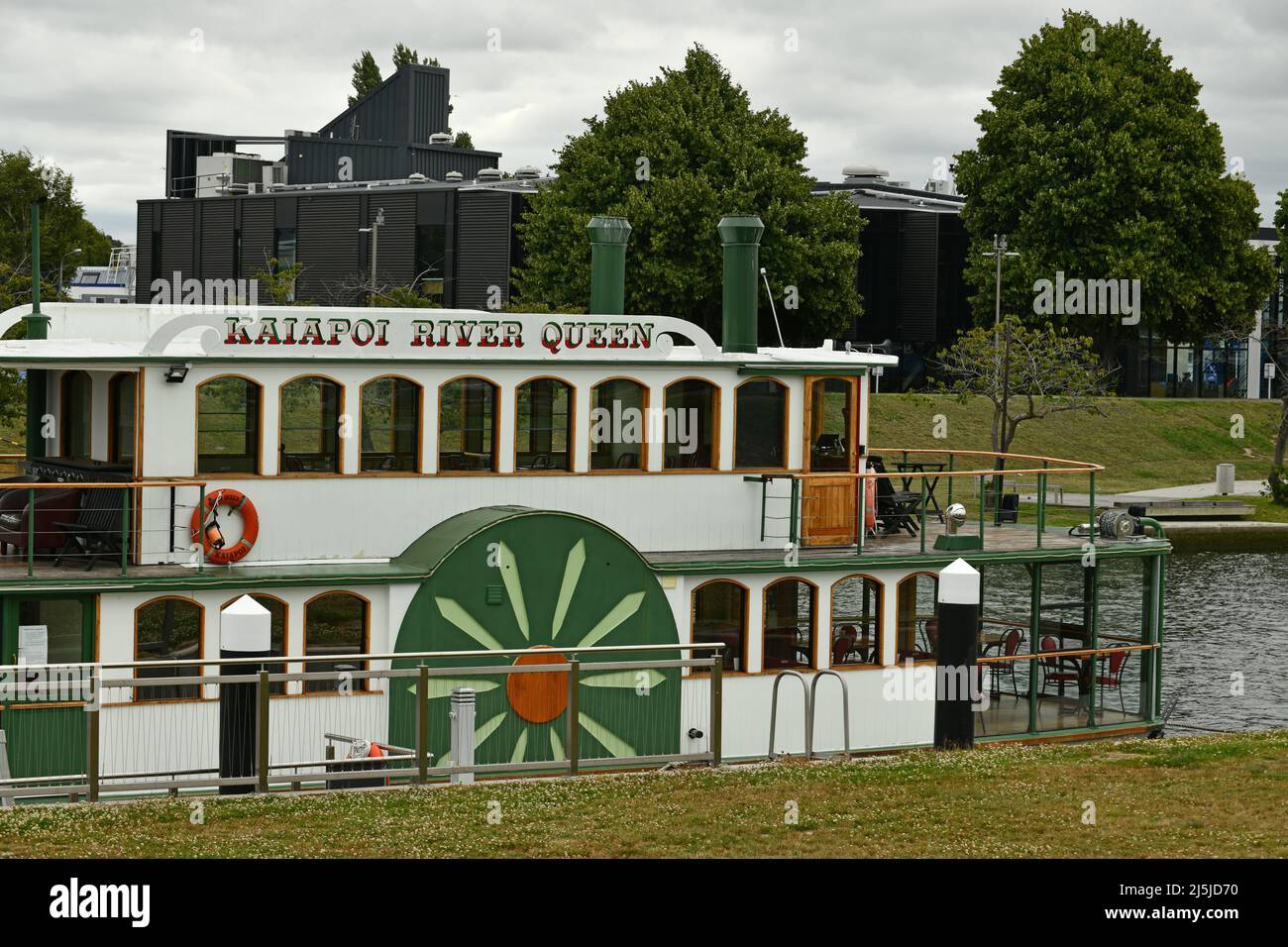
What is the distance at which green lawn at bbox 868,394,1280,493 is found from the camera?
65188 millimetres

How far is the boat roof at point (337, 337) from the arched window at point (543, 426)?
16.0 inches

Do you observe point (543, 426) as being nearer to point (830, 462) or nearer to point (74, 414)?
point (830, 462)

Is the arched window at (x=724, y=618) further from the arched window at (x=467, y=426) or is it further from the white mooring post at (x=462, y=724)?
the white mooring post at (x=462, y=724)

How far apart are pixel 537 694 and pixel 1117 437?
5501 cm

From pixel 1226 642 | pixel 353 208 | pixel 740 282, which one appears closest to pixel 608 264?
pixel 740 282

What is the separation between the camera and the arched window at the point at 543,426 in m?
20.5

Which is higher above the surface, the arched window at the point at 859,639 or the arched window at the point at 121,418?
the arched window at the point at 121,418

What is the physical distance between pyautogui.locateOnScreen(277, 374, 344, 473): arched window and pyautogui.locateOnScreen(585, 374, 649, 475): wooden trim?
9.68ft

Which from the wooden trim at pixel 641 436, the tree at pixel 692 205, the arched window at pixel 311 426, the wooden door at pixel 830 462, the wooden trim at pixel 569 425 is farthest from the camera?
the tree at pixel 692 205

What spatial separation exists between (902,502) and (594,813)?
32.8 feet

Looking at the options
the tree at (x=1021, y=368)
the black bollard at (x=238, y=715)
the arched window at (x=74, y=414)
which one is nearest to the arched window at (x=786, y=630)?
the black bollard at (x=238, y=715)

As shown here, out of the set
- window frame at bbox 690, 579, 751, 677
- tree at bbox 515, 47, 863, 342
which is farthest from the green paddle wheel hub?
tree at bbox 515, 47, 863, 342
